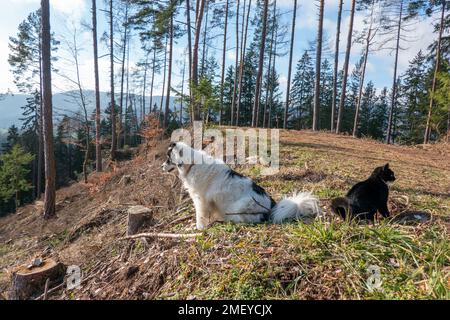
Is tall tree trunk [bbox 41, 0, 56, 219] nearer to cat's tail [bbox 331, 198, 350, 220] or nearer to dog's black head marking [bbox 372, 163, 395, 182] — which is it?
cat's tail [bbox 331, 198, 350, 220]

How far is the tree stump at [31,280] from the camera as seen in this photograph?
405 cm

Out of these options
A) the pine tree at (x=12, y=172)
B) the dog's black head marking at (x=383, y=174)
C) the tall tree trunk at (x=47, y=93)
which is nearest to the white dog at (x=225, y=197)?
the dog's black head marking at (x=383, y=174)

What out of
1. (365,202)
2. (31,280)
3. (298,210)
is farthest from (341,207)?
(31,280)

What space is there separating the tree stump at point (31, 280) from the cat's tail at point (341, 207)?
4.44m

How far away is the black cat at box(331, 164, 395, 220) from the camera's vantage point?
3.96 meters

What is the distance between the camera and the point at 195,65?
13531 mm

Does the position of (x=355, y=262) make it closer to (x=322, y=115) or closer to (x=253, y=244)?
(x=253, y=244)

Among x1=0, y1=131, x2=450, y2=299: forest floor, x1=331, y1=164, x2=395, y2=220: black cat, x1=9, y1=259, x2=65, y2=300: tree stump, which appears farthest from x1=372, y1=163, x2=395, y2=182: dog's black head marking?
x1=9, y1=259, x2=65, y2=300: tree stump

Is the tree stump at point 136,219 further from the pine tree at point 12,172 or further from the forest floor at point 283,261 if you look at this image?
the pine tree at point 12,172

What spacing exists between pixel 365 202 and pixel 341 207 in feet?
1.11

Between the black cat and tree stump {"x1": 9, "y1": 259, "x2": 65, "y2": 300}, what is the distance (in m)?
4.50

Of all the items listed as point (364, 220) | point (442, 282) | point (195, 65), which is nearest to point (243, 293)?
point (442, 282)

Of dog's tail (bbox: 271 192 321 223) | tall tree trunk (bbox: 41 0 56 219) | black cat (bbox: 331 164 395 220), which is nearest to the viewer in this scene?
black cat (bbox: 331 164 395 220)
